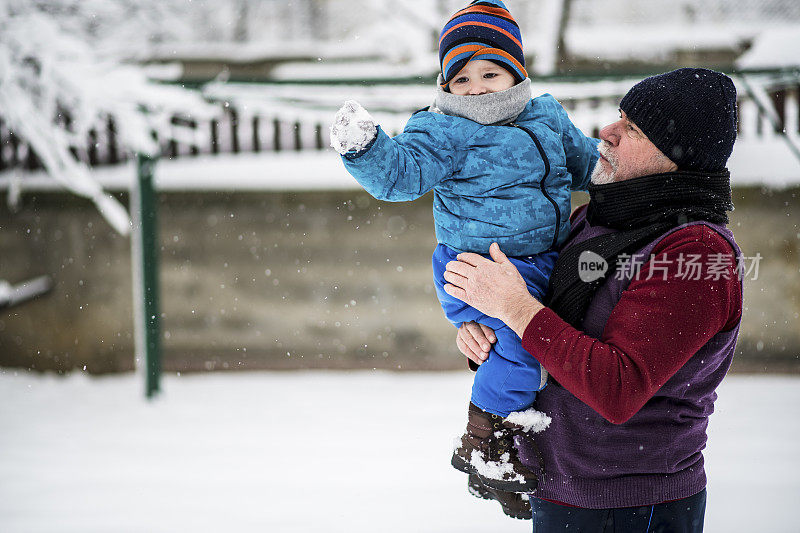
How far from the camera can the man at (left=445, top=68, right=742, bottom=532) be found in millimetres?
1394

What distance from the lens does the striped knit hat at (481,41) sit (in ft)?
5.73

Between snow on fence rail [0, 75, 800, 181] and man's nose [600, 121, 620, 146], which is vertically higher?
snow on fence rail [0, 75, 800, 181]

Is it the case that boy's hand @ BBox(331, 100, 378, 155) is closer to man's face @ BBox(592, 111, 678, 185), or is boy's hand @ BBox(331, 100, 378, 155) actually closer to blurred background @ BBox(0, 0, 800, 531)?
man's face @ BBox(592, 111, 678, 185)

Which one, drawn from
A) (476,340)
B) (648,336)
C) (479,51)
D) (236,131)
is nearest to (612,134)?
(479,51)

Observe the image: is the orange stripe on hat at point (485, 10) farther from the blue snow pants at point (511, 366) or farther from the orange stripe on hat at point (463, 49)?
the blue snow pants at point (511, 366)

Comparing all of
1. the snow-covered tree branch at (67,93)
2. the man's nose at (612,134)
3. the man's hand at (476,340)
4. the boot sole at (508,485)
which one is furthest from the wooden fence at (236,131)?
the boot sole at (508,485)

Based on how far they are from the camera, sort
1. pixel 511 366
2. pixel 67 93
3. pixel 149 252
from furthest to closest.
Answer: pixel 149 252
pixel 67 93
pixel 511 366

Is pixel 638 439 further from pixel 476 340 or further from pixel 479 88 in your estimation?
pixel 479 88

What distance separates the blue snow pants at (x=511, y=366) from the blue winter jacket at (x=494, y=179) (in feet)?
0.17

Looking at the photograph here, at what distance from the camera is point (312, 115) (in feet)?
16.9

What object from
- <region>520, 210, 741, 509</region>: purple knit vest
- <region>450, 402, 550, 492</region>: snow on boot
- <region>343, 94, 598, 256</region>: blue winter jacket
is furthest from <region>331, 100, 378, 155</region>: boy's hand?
<region>450, 402, 550, 492</region>: snow on boot

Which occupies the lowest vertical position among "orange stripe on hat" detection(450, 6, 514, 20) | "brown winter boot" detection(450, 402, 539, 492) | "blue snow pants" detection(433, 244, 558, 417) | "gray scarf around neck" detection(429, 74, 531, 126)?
"brown winter boot" detection(450, 402, 539, 492)

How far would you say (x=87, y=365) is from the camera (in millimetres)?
6078

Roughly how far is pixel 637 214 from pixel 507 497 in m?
0.79
